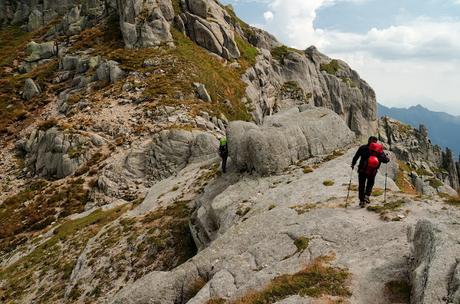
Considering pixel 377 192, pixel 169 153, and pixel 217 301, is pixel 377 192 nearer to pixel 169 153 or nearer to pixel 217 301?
pixel 217 301

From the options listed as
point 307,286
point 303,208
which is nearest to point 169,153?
point 303,208

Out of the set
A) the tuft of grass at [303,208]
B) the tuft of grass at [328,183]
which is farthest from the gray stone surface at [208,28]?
the tuft of grass at [303,208]

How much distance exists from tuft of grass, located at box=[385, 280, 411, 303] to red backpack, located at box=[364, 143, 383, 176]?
8.06 metres

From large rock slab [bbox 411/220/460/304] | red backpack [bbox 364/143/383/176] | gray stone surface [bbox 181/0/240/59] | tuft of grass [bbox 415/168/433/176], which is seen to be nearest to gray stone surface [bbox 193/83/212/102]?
gray stone surface [bbox 181/0/240/59]

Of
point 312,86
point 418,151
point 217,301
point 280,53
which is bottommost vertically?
point 418,151

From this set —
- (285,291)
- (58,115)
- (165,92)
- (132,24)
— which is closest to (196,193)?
(285,291)

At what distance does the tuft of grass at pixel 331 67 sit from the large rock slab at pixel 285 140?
106m

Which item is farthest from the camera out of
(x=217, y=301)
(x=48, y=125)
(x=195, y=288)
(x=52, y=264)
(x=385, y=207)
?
(x=48, y=125)

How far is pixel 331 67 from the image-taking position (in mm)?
140625

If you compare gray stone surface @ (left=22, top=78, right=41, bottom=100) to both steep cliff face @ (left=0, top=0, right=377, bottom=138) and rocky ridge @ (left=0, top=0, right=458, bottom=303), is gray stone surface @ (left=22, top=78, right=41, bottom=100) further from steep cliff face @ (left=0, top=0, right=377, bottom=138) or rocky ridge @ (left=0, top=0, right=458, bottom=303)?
steep cliff face @ (left=0, top=0, right=377, bottom=138)

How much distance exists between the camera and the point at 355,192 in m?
23.6

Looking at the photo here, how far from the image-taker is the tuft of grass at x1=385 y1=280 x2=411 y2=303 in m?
13.1

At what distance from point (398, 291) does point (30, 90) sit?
255 ft

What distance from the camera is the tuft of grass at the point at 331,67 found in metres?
138
